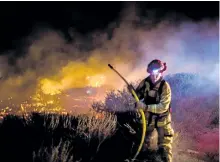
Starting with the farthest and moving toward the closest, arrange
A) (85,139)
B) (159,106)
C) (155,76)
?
(85,139) < (155,76) < (159,106)

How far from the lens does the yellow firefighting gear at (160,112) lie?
6836 mm

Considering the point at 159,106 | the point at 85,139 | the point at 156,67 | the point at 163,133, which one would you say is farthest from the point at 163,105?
the point at 85,139

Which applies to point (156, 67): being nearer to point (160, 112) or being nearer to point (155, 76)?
point (155, 76)

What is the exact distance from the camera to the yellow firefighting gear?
684 cm

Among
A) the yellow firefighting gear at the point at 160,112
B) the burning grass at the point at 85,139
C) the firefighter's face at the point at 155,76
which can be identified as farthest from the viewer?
the firefighter's face at the point at 155,76

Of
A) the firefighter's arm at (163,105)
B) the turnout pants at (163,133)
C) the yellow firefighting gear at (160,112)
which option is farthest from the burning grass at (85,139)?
the firefighter's arm at (163,105)

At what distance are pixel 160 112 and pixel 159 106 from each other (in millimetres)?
141

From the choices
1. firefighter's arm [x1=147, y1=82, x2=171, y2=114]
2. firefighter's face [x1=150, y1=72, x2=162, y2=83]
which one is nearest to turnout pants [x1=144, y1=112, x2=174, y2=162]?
firefighter's arm [x1=147, y1=82, x2=171, y2=114]

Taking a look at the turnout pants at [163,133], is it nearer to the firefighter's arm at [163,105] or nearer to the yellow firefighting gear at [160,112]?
the yellow firefighting gear at [160,112]

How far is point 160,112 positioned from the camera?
686 centimetres

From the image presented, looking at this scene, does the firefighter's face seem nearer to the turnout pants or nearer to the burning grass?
the turnout pants

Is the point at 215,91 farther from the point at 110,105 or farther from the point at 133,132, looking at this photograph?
the point at 133,132

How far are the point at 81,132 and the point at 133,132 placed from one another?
1511mm

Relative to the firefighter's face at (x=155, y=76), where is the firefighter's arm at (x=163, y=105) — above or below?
below
